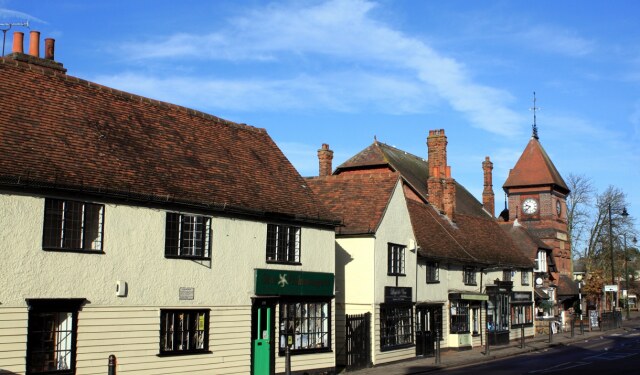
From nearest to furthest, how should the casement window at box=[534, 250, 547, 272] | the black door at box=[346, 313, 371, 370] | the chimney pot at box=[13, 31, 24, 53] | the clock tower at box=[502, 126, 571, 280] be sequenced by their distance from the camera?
1. the chimney pot at box=[13, 31, 24, 53]
2. the black door at box=[346, 313, 371, 370]
3. the casement window at box=[534, 250, 547, 272]
4. the clock tower at box=[502, 126, 571, 280]

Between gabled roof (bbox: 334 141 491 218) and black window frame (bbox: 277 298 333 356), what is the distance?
25032 mm

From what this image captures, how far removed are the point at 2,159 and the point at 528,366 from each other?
65.7ft

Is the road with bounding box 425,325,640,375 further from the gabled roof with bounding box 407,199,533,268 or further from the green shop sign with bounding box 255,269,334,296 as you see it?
the gabled roof with bounding box 407,199,533,268

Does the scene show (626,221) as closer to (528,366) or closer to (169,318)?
(528,366)

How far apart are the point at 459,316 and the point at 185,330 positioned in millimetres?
20387

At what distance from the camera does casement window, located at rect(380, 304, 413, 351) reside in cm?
2933

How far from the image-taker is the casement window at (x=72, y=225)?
55.5 feet

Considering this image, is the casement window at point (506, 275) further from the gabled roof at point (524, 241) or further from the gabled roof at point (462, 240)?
the gabled roof at point (524, 241)

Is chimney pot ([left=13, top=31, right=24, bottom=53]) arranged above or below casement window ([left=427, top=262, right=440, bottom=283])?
A: above

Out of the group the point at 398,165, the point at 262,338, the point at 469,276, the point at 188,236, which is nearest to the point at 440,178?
the point at 469,276

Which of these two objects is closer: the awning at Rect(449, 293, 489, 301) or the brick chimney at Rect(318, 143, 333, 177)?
the awning at Rect(449, 293, 489, 301)

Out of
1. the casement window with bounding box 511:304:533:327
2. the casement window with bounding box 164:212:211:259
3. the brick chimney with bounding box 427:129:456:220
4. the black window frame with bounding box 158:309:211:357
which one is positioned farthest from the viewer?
the casement window with bounding box 511:304:533:327

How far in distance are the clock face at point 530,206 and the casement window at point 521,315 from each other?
92.1 ft

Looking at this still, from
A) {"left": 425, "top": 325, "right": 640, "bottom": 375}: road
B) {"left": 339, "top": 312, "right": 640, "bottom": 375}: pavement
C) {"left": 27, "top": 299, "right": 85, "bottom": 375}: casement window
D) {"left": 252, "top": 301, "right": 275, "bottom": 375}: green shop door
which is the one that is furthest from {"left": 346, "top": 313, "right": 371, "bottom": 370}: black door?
{"left": 27, "top": 299, "right": 85, "bottom": 375}: casement window
